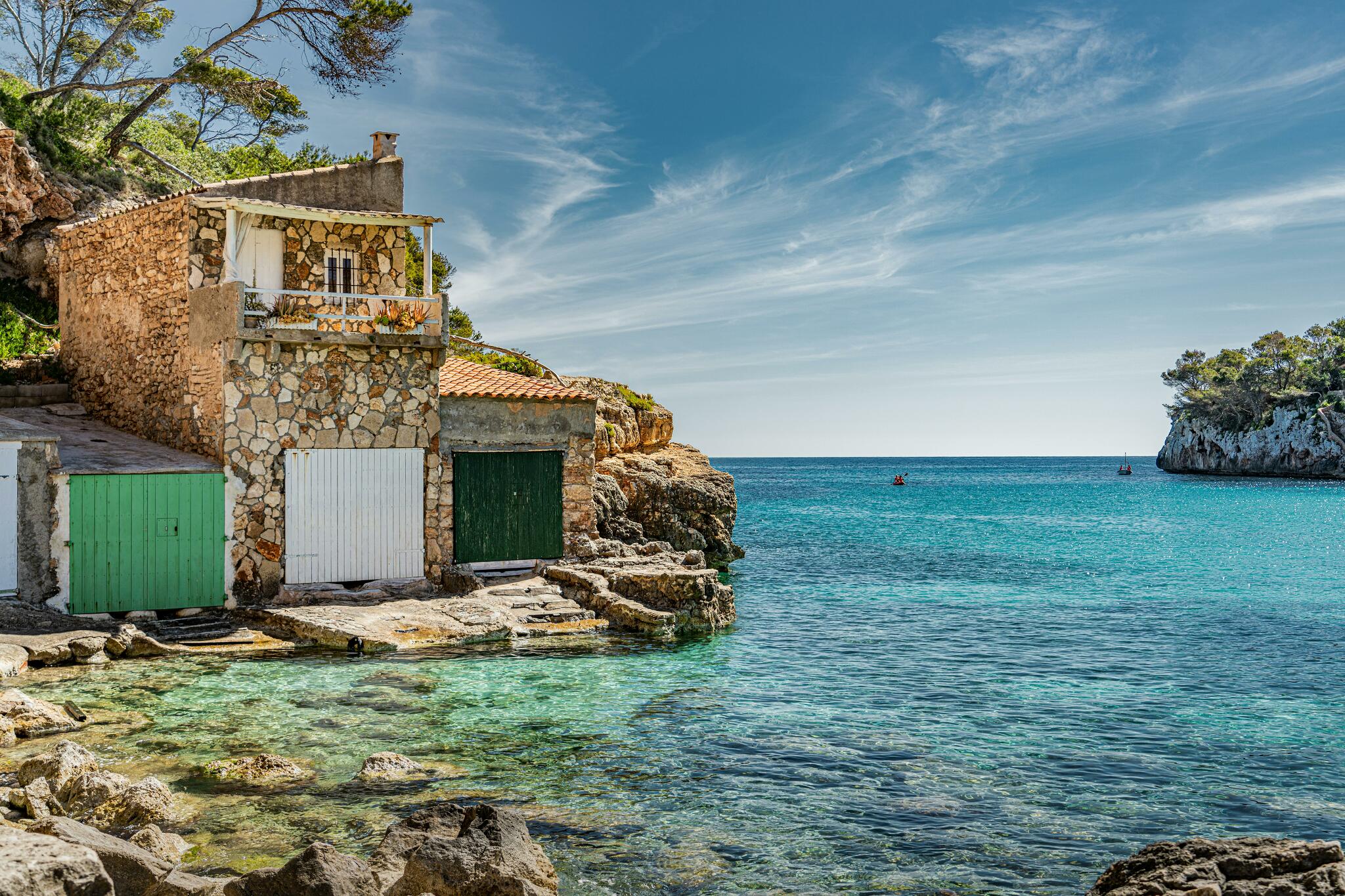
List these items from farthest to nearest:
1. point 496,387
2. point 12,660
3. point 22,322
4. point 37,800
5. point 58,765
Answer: point 22,322 → point 496,387 → point 12,660 → point 58,765 → point 37,800

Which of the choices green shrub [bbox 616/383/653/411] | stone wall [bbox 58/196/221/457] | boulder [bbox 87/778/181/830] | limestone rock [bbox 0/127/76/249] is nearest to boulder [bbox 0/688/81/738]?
boulder [bbox 87/778/181/830]

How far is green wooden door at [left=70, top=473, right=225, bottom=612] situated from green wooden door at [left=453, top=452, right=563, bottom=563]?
4448 mm

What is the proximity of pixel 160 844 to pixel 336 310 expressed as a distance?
45.6 feet

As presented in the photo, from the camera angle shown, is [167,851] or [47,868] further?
[167,851]

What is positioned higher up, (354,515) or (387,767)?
(354,515)

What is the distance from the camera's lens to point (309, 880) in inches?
252

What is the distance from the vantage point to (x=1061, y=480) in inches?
5030

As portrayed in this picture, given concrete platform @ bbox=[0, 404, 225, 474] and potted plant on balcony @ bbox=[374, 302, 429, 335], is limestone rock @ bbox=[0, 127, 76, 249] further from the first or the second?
potted plant on balcony @ bbox=[374, 302, 429, 335]

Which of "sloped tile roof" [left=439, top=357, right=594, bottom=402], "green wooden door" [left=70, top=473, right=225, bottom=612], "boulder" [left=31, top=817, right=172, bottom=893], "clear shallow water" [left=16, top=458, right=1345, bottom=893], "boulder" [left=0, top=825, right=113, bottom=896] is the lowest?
"clear shallow water" [left=16, top=458, right=1345, bottom=893]

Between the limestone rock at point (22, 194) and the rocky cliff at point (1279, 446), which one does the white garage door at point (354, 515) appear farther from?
the rocky cliff at point (1279, 446)

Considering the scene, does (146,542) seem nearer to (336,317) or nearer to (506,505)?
(336,317)

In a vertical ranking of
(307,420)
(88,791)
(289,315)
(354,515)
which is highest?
(289,315)

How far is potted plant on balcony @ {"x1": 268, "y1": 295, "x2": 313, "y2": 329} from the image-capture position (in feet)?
60.2

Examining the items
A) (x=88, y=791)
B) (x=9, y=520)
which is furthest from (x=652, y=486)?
(x=88, y=791)
